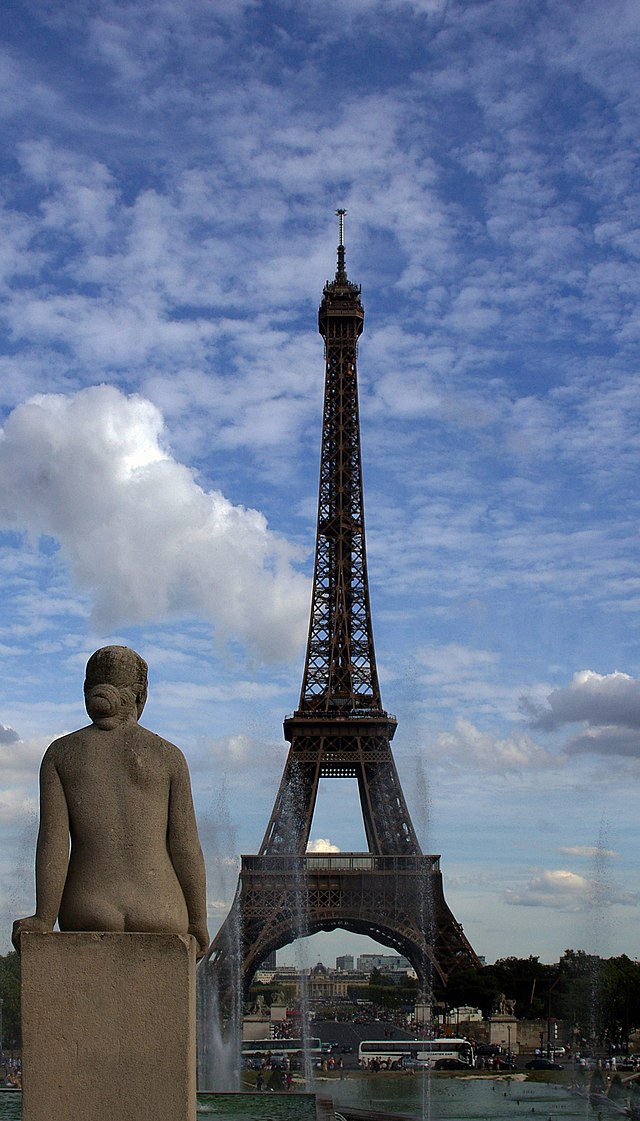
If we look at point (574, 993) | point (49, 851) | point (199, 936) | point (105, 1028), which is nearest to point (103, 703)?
point (49, 851)

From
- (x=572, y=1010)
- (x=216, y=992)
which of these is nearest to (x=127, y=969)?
(x=216, y=992)

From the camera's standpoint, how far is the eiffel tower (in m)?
64.8

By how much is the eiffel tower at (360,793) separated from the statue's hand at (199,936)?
5897 cm

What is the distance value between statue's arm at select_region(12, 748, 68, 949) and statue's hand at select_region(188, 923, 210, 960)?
0.70m

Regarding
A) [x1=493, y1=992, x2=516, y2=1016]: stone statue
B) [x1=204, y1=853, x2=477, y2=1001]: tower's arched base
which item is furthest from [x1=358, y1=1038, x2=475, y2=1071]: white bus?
[x1=493, y1=992, x2=516, y2=1016]: stone statue

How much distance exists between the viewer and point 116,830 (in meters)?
6.28

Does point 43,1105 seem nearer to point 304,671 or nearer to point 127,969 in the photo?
point 127,969

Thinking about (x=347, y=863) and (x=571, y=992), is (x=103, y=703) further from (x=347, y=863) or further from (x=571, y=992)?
(x=571, y=992)

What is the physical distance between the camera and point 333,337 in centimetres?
8375

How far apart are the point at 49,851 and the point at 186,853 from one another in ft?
2.23

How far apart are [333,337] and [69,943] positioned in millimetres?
79571

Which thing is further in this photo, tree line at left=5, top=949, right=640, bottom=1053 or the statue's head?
tree line at left=5, top=949, right=640, bottom=1053

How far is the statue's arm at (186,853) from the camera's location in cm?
644

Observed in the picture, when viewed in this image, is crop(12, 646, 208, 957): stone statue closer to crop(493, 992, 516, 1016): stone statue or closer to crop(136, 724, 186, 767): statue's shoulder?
crop(136, 724, 186, 767): statue's shoulder
